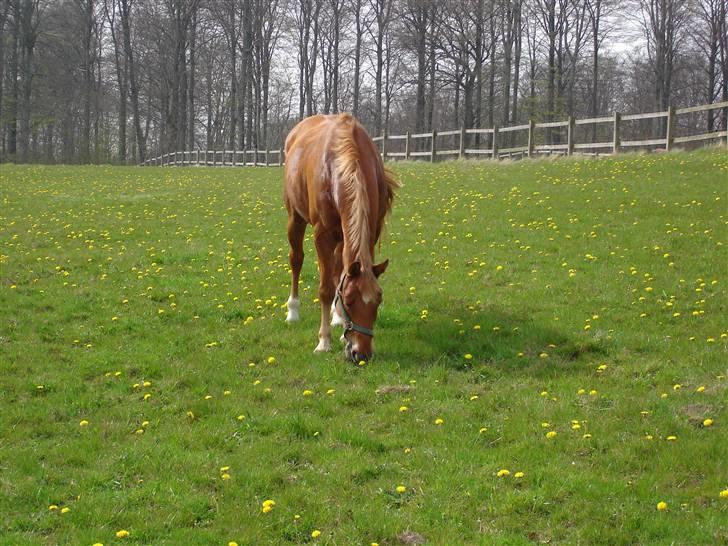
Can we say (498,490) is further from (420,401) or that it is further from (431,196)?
(431,196)

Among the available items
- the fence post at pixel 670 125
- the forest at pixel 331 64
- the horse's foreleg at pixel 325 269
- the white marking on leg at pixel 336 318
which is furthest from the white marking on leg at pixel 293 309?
the forest at pixel 331 64

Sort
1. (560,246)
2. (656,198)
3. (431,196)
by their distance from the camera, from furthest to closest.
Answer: (431,196), (656,198), (560,246)

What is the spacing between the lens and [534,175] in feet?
70.9

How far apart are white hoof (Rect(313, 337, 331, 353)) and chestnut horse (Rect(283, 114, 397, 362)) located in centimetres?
1

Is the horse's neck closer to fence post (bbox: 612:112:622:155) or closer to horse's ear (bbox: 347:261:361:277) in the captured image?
horse's ear (bbox: 347:261:361:277)

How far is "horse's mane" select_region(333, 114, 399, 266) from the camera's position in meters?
7.32

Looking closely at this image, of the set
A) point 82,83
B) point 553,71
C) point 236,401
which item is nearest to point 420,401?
point 236,401

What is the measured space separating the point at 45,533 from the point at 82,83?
190 feet

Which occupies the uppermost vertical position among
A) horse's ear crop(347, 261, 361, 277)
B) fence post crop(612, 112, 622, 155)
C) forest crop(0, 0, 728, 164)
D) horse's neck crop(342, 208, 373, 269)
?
forest crop(0, 0, 728, 164)

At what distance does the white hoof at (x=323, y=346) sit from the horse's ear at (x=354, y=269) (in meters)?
1.32

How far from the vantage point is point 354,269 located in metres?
7.11

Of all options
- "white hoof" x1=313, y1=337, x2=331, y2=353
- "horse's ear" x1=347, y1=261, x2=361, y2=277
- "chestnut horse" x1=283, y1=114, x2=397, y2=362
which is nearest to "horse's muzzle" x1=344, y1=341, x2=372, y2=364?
"chestnut horse" x1=283, y1=114, x2=397, y2=362

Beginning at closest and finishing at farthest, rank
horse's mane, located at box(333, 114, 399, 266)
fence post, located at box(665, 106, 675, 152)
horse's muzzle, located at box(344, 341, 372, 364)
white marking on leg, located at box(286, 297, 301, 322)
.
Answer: horse's mane, located at box(333, 114, 399, 266), horse's muzzle, located at box(344, 341, 372, 364), white marking on leg, located at box(286, 297, 301, 322), fence post, located at box(665, 106, 675, 152)

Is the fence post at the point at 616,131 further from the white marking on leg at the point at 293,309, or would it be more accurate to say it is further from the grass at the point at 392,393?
the white marking on leg at the point at 293,309
